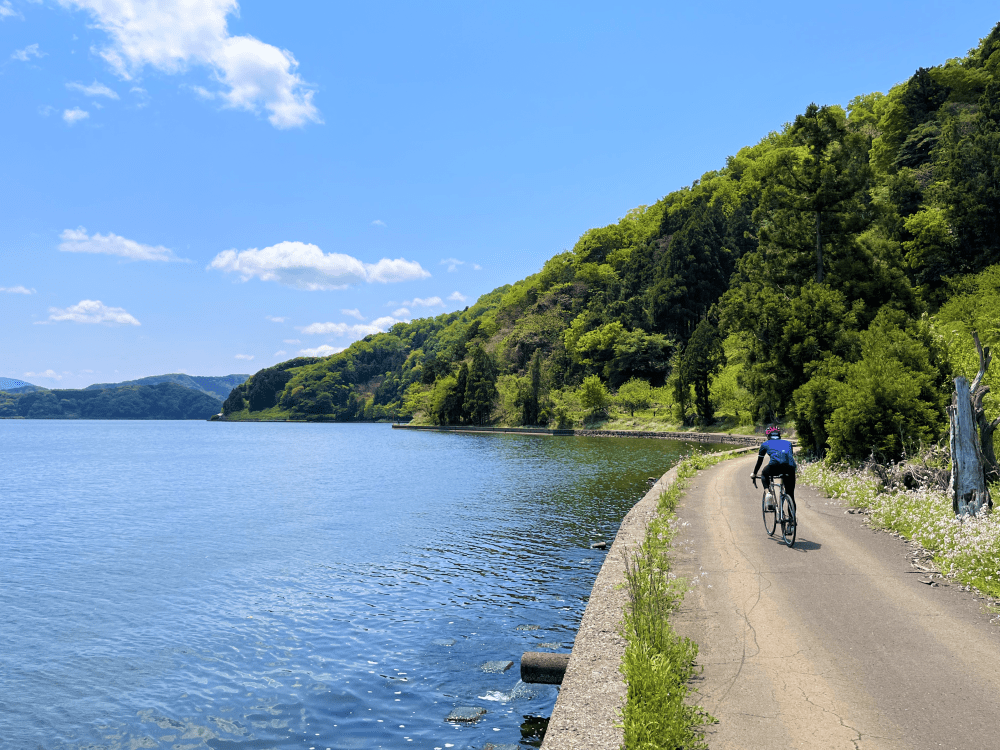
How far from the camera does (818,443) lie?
28.9 m

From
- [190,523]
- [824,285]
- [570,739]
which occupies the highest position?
[824,285]

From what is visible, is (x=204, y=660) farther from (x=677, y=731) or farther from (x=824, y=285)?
(x=824, y=285)

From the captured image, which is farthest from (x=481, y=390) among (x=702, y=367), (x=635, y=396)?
(x=702, y=367)

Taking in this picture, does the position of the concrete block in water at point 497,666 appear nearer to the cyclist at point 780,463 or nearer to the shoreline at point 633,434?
the cyclist at point 780,463

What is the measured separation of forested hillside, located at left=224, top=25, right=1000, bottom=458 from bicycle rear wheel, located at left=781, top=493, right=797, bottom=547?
9664 mm

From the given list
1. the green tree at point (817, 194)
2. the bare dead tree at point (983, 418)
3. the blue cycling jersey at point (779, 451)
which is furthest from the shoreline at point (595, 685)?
the green tree at point (817, 194)

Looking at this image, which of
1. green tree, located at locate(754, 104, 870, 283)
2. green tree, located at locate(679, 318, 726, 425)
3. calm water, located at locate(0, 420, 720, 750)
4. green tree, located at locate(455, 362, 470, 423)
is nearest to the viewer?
calm water, located at locate(0, 420, 720, 750)

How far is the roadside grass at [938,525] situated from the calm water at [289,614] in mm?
6893

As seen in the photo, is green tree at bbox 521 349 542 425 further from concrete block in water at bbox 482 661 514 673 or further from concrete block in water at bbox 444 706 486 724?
concrete block in water at bbox 444 706 486 724

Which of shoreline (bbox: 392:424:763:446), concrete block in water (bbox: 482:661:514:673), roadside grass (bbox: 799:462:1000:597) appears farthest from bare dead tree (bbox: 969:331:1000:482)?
shoreline (bbox: 392:424:763:446)

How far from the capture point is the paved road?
5.49 meters

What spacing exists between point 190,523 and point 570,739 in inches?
1027

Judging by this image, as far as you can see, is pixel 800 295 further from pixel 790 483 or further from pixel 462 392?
pixel 462 392

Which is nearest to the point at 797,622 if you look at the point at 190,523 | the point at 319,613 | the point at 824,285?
the point at 319,613
